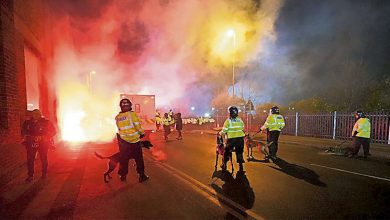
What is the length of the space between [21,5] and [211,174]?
28.0 feet

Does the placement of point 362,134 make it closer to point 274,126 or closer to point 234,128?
point 274,126

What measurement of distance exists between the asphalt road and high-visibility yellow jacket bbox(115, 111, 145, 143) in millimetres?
1074

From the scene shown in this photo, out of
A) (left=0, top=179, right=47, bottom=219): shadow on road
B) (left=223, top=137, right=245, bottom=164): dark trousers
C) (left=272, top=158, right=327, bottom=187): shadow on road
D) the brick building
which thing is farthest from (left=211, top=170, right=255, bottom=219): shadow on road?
the brick building

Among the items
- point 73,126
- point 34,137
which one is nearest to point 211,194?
point 34,137

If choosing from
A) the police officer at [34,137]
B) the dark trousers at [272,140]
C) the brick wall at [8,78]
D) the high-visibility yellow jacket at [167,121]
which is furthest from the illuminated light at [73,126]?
the dark trousers at [272,140]

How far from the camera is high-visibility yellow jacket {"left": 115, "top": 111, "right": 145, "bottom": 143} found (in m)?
6.03

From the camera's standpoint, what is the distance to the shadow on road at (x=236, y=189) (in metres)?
4.72

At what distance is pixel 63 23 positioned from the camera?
53.2ft

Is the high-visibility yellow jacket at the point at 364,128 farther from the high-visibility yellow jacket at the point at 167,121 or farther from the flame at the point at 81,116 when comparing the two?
the flame at the point at 81,116

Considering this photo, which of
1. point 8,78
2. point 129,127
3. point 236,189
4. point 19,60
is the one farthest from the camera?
point 19,60

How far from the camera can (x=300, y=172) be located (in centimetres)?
692

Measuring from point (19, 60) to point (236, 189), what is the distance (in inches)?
304

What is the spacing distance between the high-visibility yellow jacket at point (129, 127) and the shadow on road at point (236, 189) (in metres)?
2.09

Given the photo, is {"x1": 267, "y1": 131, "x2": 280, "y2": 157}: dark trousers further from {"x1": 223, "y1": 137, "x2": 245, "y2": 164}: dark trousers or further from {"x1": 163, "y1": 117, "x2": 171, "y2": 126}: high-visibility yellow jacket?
{"x1": 163, "y1": 117, "x2": 171, "y2": 126}: high-visibility yellow jacket
